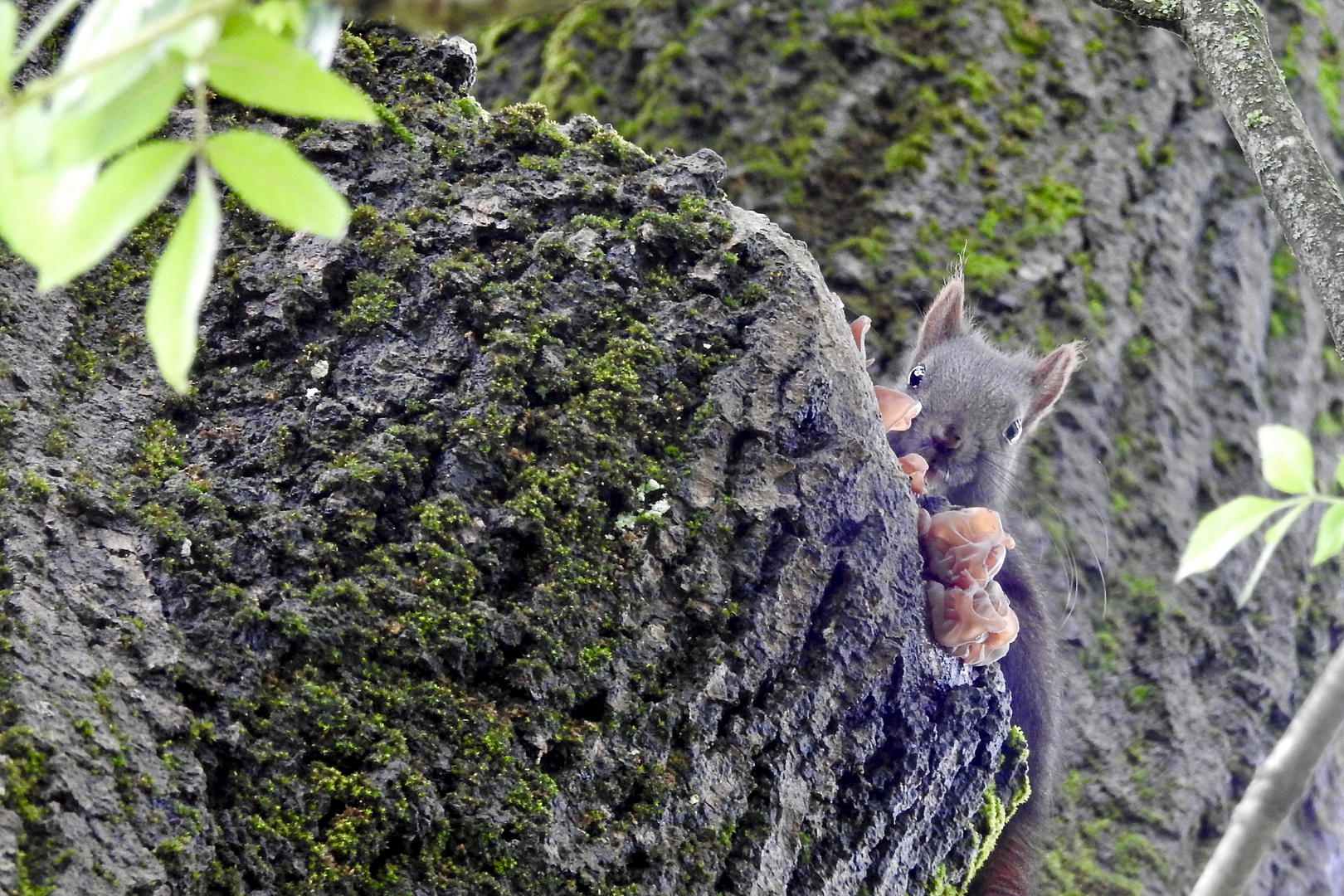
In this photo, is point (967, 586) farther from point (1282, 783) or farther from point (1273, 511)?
point (1273, 511)

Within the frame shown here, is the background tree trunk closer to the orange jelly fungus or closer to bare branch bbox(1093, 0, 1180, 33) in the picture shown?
the orange jelly fungus

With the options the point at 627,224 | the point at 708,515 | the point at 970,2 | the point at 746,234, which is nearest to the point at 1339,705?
the point at 708,515

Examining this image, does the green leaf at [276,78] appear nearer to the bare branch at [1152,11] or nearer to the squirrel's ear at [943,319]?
the bare branch at [1152,11]

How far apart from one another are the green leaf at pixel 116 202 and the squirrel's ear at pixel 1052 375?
10.6ft

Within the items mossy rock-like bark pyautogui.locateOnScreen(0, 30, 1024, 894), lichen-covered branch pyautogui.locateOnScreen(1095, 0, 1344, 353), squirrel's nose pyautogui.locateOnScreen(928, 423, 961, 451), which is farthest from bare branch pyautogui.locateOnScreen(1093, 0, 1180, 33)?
squirrel's nose pyautogui.locateOnScreen(928, 423, 961, 451)

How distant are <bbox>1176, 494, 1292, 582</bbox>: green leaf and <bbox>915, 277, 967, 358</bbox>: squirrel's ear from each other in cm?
263

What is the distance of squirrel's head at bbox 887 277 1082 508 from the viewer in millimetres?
→ 3678

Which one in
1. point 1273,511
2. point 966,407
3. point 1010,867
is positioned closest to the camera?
point 1273,511

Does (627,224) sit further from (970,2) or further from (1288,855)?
(1288,855)

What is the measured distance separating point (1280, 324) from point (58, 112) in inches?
169

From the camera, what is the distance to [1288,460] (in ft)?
3.23

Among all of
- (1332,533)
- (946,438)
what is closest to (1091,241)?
(946,438)

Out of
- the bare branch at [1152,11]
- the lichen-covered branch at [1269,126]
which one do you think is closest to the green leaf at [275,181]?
the lichen-covered branch at [1269,126]

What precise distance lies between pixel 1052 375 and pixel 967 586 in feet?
5.62
